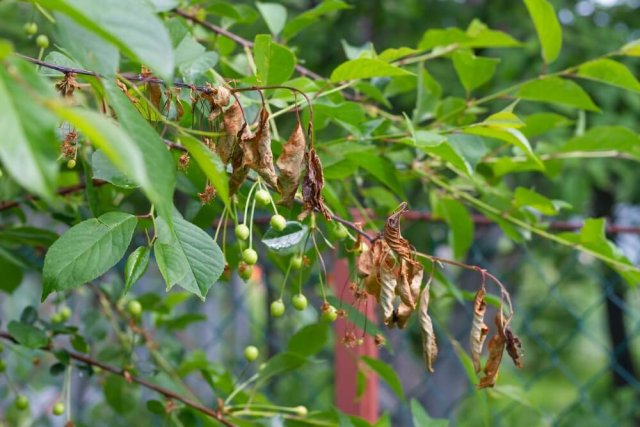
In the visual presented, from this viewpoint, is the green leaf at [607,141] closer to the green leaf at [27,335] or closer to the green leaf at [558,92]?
the green leaf at [558,92]

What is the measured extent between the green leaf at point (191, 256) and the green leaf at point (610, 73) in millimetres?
505

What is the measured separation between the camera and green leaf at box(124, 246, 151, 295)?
594 mm

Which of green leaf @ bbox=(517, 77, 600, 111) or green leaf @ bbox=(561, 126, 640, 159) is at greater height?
green leaf @ bbox=(517, 77, 600, 111)

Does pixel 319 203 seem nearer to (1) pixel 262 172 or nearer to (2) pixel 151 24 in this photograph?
(1) pixel 262 172

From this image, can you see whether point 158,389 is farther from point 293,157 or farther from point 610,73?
point 610,73

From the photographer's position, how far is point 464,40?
953 mm

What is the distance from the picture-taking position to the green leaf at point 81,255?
57 centimetres

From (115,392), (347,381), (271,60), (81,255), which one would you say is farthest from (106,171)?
(347,381)

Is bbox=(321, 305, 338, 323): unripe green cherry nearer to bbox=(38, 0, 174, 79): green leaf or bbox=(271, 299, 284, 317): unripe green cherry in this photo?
bbox=(271, 299, 284, 317): unripe green cherry

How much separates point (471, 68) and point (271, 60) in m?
0.36

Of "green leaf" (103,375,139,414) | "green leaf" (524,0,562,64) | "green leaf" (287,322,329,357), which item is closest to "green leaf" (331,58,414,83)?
"green leaf" (524,0,562,64)

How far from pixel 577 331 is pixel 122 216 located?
3.94ft

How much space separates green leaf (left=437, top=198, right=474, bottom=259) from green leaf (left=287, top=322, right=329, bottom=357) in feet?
0.72

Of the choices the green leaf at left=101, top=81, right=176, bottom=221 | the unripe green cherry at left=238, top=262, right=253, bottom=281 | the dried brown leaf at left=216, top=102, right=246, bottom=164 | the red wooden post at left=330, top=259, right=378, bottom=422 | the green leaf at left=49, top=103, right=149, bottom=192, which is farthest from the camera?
the red wooden post at left=330, top=259, right=378, bottom=422
